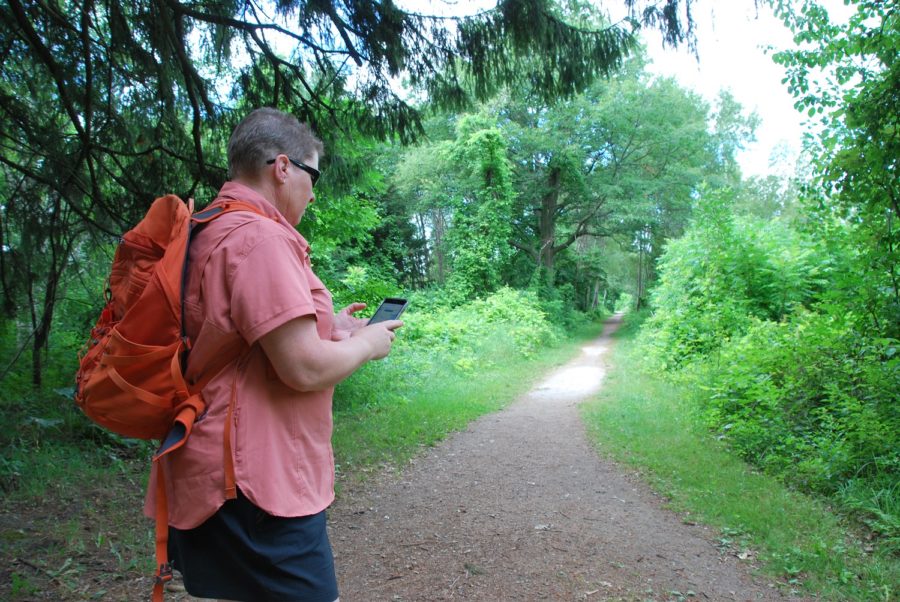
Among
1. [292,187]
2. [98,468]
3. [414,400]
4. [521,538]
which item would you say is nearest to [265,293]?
[292,187]

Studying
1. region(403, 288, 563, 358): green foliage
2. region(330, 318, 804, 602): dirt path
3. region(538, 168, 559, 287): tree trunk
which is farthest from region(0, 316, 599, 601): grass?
region(538, 168, 559, 287): tree trunk

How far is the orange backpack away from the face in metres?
0.22

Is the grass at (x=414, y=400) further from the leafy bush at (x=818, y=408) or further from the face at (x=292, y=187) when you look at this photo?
the face at (x=292, y=187)

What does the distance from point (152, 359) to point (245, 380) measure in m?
0.21

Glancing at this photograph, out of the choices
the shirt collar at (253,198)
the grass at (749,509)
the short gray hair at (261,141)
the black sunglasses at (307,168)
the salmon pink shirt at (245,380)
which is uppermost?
the short gray hair at (261,141)

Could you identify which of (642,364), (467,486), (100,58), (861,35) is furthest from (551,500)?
(642,364)

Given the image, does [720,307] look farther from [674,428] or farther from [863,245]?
[863,245]

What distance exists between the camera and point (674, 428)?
7.27 m

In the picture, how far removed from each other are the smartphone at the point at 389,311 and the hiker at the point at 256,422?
1.01 feet

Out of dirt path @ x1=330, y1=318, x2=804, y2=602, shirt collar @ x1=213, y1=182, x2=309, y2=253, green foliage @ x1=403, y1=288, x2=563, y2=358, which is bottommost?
dirt path @ x1=330, y1=318, x2=804, y2=602

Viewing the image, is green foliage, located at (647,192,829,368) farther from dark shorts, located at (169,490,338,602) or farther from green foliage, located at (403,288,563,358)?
dark shorts, located at (169,490,338,602)

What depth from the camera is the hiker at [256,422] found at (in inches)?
52.7

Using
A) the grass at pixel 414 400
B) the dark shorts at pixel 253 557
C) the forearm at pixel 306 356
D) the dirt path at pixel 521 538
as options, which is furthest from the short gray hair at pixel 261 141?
the grass at pixel 414 400

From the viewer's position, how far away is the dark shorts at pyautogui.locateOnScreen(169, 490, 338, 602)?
1375 millimetres
